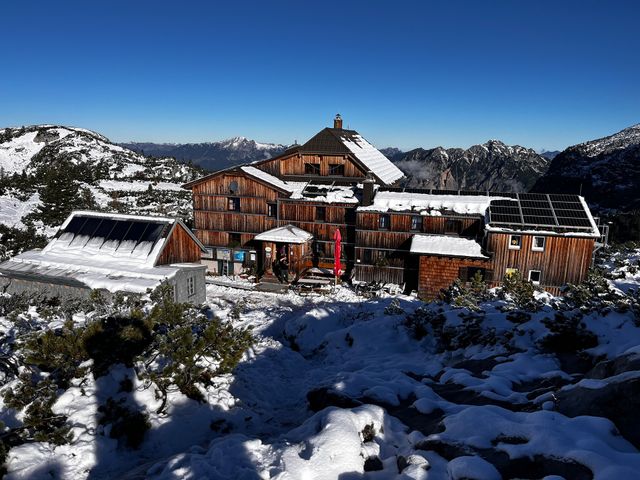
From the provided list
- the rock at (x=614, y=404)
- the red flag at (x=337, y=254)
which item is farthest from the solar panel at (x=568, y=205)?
the rock at (x=614, y=404)

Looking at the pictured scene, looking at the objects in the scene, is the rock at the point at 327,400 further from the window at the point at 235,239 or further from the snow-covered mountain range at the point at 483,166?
the snow-covered mountain range at the point at 483,166

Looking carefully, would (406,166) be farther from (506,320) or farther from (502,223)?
(506,320)

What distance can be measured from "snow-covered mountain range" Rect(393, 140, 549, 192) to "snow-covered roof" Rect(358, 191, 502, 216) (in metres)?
89.8

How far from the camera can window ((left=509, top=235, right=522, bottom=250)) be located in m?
25.7

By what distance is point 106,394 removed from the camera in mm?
8781

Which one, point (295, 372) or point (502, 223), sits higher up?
point (502, 223)

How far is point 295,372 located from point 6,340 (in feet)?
27.0

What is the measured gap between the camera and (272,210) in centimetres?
3241

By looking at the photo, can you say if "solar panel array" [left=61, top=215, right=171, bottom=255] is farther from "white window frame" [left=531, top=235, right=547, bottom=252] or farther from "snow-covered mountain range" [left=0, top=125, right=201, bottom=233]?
"snow-covered mountain range" [left=0, top=125, right=201, bottom=233]

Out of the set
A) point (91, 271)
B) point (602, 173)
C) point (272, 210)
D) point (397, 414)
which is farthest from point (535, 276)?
point (602, 173)

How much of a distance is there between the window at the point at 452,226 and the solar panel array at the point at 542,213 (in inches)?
86.6

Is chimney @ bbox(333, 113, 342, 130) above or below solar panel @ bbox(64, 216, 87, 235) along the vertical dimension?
above

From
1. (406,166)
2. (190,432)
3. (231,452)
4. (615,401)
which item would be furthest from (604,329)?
(406,166)

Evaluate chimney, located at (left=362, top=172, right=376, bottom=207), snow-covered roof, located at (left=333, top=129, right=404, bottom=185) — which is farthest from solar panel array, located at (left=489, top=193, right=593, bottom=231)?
snow-covered roof, located at (left=333, top=129, right=404, bottom=185)
